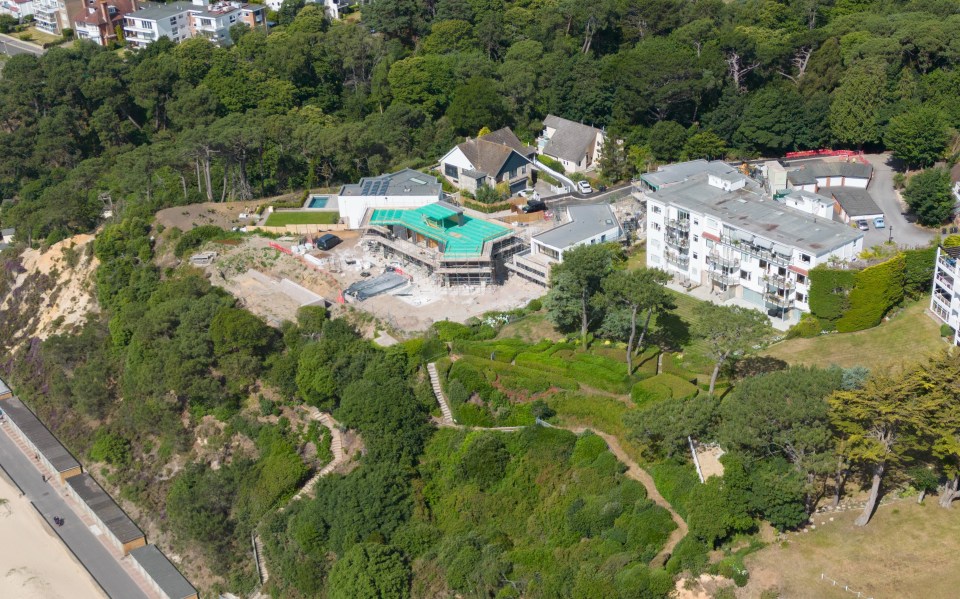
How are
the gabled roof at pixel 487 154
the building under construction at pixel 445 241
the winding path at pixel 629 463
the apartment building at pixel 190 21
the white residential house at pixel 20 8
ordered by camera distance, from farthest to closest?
the white residential house at pixel 20 8 → the apartment building at pixel 190 21 → the gabled roof at pixel 487 154 → the building under construction at pixel 445 241 → the winding path at pixel 629 463

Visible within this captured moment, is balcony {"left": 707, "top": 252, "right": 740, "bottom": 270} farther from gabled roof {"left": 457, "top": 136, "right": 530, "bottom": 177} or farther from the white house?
gabled roof {"left": 457, "top": 136, "right": 530, "bottom": 177}

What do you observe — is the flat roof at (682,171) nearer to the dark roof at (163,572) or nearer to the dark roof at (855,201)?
the dark roof at (855,201)

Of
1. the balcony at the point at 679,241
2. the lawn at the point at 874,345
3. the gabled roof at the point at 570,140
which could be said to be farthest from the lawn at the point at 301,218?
the lawn at the point at 874,345

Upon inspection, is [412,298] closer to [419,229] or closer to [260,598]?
[419,229]

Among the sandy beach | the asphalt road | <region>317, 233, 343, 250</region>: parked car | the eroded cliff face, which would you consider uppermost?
the asphalt road

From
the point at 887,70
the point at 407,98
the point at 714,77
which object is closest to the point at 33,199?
the point at 407,98

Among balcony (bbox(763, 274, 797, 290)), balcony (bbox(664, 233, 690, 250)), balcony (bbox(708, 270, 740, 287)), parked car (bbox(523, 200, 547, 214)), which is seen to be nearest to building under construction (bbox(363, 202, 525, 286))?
parked car (bbox(523, 200, 547, 214))
